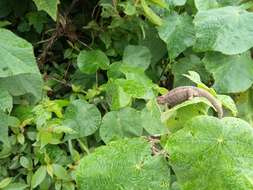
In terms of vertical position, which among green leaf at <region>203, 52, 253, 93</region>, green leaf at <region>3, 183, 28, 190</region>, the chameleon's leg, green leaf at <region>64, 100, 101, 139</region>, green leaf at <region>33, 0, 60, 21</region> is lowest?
green leaf at <region>3, 183, 28, 190</region>

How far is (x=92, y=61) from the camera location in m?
1.31

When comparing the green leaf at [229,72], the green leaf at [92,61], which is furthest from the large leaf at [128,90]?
the green leaf at [229,72]

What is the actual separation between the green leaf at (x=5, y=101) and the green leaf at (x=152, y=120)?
0.28 m

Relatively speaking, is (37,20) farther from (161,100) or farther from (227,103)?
(227,103)

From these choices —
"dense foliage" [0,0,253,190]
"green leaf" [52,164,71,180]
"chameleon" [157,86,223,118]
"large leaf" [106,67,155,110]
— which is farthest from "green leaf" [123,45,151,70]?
"green leaf" [52,164,71,180]

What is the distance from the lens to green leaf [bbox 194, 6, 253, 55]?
1257 mm

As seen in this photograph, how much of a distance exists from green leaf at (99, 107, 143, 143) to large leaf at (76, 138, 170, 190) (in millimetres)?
170

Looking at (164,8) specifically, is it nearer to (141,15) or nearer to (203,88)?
(141,15)

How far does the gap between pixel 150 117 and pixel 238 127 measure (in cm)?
22

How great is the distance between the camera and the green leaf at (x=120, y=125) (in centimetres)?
114

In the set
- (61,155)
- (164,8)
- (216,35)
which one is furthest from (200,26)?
(61,155)

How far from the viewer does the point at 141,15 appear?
139cm

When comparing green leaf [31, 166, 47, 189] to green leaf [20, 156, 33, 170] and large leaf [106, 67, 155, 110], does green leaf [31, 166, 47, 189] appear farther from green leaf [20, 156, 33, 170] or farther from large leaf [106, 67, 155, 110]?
large leaf [106, 67, 155, 110]

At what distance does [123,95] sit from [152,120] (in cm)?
10
